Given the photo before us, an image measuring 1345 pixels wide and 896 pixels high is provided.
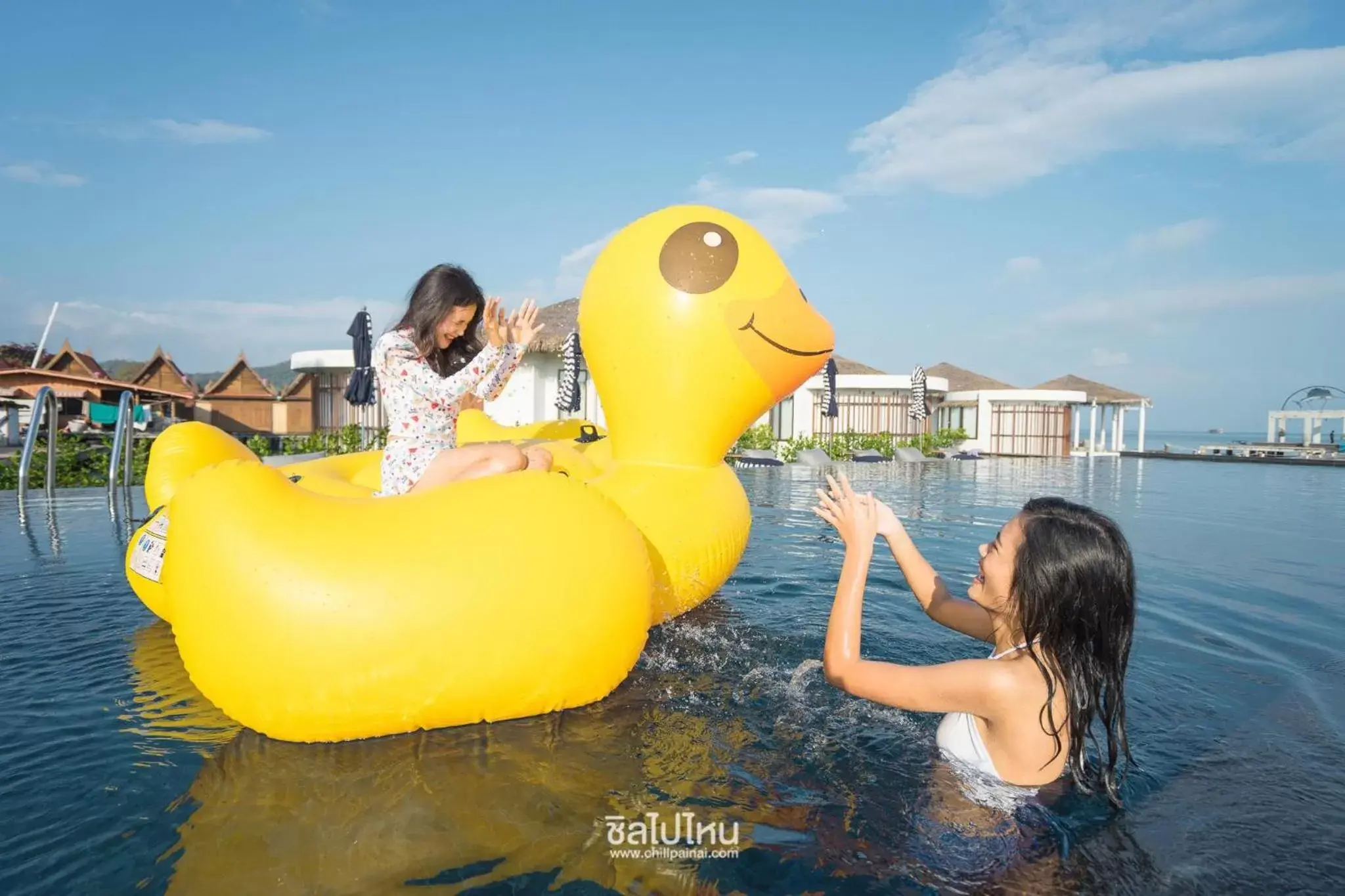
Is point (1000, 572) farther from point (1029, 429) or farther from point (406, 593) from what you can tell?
point (1029, 429)

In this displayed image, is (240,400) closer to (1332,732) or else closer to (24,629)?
(24,629)

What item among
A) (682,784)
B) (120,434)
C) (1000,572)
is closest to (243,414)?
(120,434)

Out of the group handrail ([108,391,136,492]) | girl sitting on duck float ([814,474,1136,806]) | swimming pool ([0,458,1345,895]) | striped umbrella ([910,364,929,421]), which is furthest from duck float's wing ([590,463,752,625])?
striped umbrella ([910,364,929,421])

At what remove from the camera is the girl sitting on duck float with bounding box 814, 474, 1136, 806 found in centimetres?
184

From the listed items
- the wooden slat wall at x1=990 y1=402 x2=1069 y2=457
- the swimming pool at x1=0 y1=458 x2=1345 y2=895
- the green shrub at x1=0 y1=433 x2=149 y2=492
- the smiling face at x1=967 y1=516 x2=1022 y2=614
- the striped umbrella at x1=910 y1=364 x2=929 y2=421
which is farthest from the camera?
the wooden slat wall at x1=990 y1=402 x2=1069 y2=457

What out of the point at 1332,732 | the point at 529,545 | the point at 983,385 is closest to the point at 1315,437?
the point at 983,385

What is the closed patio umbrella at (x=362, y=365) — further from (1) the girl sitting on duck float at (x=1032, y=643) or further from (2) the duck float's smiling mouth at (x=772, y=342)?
→ (1) the girl sitting on duck float at (x=1032, y=643)

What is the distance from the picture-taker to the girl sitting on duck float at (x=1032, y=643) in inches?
72.3

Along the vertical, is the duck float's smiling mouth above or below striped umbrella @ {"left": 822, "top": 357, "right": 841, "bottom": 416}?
below

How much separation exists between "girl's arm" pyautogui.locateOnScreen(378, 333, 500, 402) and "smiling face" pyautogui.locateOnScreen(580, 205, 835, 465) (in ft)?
2.08

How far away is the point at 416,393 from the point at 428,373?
4.0 inches

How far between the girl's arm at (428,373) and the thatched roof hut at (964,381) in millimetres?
25075

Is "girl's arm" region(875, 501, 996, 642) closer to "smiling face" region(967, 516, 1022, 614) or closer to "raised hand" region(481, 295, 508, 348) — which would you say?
"smiling face" region(967, 516, 1022, 614)

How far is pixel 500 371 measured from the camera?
124 inches
